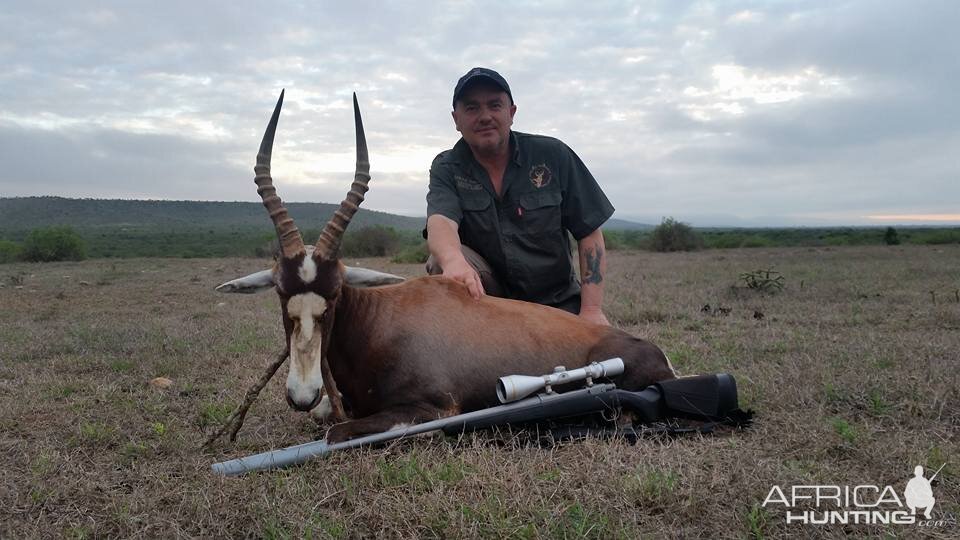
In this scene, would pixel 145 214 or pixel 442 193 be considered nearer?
pixel 442 193

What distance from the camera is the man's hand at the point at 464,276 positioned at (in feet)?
15.2

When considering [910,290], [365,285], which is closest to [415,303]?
[365,285]

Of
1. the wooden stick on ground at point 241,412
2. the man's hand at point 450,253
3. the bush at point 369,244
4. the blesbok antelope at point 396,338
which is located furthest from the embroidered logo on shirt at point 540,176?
the bush at point 369,244

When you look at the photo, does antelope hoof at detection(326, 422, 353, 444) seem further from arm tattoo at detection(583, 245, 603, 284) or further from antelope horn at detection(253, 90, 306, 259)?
arm tattoo at detection(583, 245, 603, 284)

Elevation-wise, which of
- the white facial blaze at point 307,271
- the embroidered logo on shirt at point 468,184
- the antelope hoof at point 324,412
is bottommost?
the antelope hoof at point 324,412

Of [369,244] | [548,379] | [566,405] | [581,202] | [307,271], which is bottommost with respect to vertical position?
[369,244]

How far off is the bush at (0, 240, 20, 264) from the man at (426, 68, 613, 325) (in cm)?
2729

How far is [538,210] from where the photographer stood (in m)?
5.66

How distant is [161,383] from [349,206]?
275 cm

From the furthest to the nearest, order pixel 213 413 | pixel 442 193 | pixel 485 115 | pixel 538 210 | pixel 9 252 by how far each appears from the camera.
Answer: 1. pixel 9 252
2. pixel 538 210
3. pixel 442 193
4. pixel 485 115
5. pixel 213 413

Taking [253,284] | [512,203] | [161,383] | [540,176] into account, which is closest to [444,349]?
[253,284]

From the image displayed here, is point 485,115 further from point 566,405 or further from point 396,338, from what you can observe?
point 566,405

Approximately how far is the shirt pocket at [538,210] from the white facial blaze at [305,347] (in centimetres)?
232

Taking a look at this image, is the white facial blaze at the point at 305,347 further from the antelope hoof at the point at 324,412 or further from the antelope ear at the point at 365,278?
the antelope hoof at the point at 324,412
